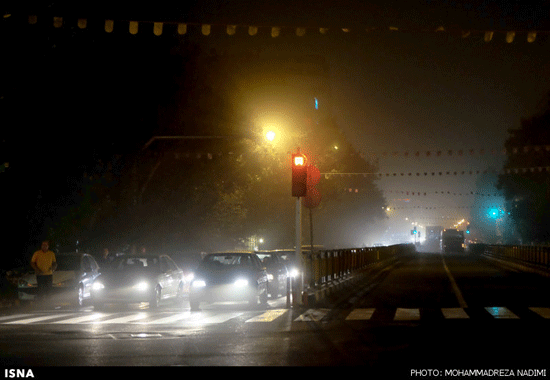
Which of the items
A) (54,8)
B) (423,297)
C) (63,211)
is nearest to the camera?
(423,297)

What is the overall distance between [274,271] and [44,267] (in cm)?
779

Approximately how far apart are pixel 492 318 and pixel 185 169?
86.7 ft

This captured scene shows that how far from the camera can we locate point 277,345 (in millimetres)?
12039

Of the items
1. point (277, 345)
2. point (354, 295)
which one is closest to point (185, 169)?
point (354, 295)

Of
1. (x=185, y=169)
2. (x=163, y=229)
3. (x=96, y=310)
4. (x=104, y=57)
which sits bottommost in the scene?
(x=96, y=310)

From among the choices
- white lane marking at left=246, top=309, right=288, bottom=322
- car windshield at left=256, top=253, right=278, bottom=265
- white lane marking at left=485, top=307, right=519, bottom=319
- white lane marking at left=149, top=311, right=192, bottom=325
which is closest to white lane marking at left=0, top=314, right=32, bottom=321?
white lane marking at left=149, top=311, right=192, bottom=325

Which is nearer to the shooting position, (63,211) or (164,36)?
(63,211)

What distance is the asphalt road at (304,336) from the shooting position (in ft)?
33.7

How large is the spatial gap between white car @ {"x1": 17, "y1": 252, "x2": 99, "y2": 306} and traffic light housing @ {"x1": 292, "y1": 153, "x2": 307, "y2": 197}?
7606 millimetres

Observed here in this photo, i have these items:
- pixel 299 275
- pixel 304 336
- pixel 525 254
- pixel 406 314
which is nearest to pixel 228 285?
pixel 299 275

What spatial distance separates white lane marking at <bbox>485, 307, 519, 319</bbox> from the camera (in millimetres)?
16734

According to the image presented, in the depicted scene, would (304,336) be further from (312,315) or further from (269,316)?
(269,316)

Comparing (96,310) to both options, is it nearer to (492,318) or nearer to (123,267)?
(123,267)

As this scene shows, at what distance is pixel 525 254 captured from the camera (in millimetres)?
51750
